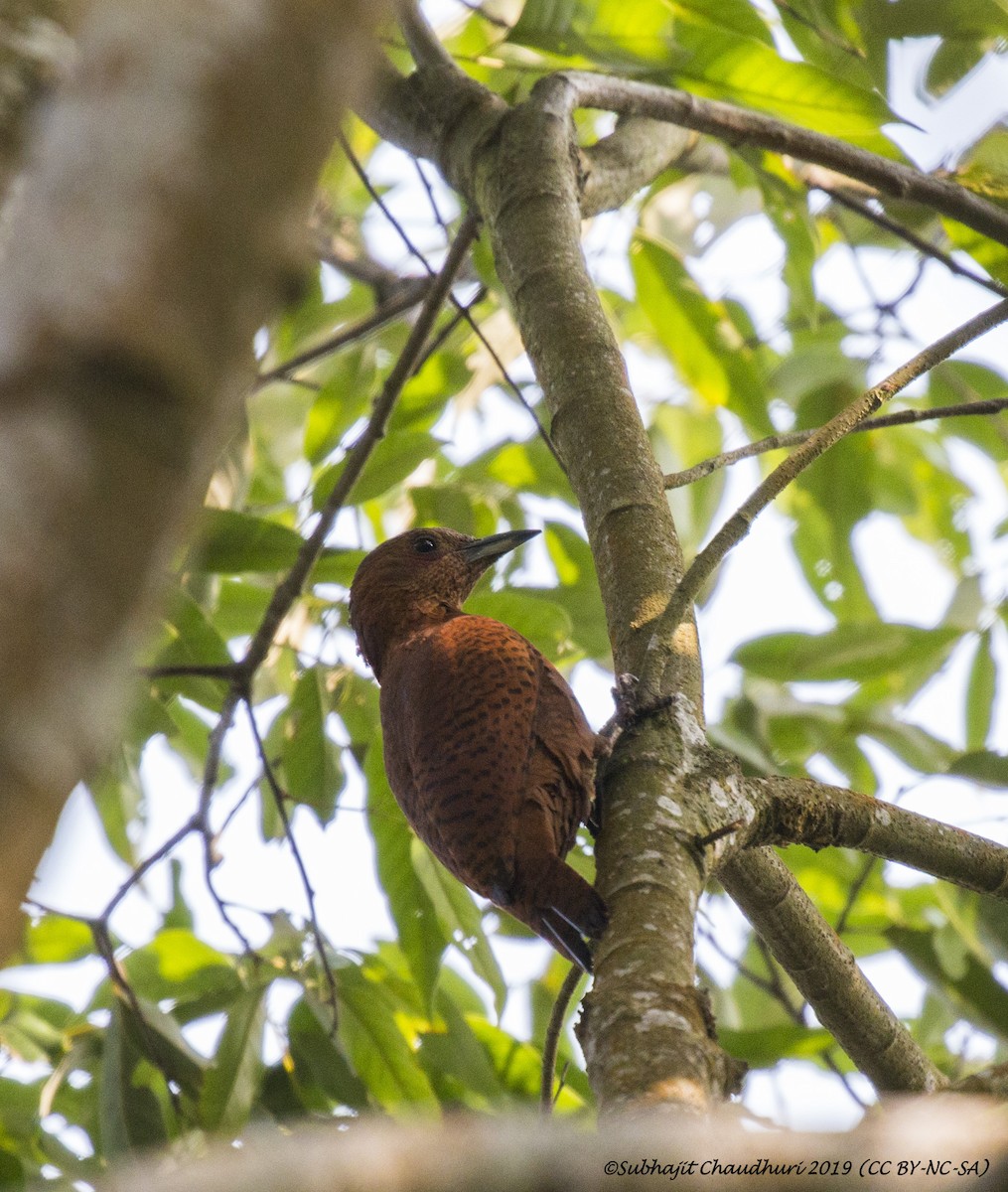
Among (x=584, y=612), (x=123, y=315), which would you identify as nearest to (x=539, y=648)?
(x=584, y=612)

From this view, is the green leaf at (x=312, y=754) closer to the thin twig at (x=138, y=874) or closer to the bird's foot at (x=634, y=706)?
the thin twig at (x=138, y=874)

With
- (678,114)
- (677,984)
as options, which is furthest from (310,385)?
(677,984)

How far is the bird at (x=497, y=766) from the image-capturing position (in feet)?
6.97

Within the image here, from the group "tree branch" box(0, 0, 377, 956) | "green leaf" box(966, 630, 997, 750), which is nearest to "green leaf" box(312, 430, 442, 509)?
"green leaf" box(966, 630, 997, 750)

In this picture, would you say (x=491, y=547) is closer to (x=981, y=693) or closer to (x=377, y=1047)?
(x=377, y=1047)

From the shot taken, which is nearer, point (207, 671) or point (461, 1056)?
point (207, 671)

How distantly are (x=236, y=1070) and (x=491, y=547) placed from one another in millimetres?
1421

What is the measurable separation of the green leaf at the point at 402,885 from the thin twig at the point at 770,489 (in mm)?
1257

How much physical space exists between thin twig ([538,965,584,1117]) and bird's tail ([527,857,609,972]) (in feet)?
0.09

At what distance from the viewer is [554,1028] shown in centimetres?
210

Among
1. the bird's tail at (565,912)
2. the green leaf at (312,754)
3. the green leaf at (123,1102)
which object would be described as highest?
the green leaf at (312,754)

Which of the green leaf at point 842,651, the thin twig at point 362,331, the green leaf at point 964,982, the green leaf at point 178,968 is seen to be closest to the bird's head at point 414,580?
the thin twig at point 362,331

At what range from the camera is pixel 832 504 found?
4.07 metres

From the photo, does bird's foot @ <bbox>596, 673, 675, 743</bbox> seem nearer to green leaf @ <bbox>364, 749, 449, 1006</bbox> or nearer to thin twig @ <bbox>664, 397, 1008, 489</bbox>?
thin twig @ <bbox>664, 397, 1008, 489</bbox>
